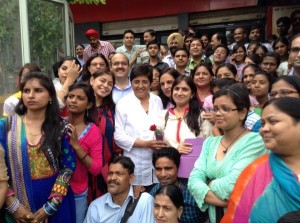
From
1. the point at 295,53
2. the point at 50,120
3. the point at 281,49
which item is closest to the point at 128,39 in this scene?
the point at 281,49

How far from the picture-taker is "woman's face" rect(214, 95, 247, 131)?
2.33m

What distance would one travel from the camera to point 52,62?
5125mm

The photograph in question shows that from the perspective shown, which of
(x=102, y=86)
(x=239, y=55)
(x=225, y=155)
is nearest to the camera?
(x=225, y=155)

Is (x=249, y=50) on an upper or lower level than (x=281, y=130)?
upper

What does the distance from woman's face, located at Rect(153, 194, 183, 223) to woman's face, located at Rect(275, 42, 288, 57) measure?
148 inches

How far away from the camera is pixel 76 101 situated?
3006 mm

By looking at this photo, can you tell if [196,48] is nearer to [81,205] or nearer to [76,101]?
[76,101]

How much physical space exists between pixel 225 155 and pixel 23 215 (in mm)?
1419

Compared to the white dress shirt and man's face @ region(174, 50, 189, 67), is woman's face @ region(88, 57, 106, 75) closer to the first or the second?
the white dress shirt

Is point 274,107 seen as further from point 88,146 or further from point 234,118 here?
point 88,146

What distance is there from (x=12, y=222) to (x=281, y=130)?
188cm

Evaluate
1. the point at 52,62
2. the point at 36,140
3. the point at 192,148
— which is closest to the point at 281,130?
the point at 192,148

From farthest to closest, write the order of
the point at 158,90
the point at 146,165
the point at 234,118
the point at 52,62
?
the point at 52,62
the point at 158,90
the point at 146,165
the point at 234,118

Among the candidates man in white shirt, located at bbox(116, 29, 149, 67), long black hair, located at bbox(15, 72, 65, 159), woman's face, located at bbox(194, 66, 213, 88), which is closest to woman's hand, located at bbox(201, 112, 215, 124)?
woman's face, located at bbox(194, 66, 213, 88)
